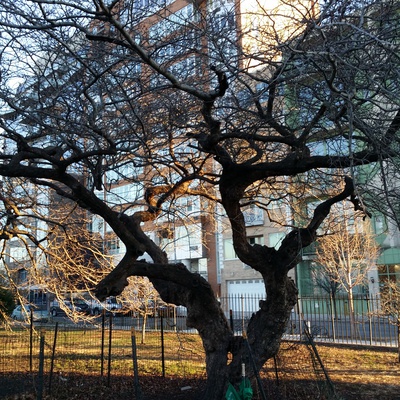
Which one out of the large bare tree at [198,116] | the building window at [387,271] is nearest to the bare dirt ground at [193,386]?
the large bare tree at [198,116]

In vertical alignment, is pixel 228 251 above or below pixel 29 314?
above

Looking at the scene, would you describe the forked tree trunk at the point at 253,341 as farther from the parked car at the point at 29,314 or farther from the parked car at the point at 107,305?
the parked car at the point at 29,314

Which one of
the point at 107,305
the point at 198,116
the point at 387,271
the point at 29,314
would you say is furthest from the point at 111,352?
the point at 387,271

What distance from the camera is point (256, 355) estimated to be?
820cm

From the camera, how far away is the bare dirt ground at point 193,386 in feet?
30.8

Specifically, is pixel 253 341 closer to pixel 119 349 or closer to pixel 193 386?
pixel 193 386

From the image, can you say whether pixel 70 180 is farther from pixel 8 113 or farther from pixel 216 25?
pixel 216 25

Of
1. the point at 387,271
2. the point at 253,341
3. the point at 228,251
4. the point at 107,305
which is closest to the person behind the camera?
the point at 253,341

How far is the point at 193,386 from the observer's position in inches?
409

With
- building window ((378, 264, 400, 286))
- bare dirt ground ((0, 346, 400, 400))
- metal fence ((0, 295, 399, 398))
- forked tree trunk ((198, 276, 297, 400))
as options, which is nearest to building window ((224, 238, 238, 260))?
building window ((378, 264, 400, 286))

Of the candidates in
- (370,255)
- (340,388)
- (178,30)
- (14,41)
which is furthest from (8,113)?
(370,255)

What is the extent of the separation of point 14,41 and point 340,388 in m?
9.22

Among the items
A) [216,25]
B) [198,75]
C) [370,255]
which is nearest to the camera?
[216,25]

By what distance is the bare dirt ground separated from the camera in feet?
30.8
